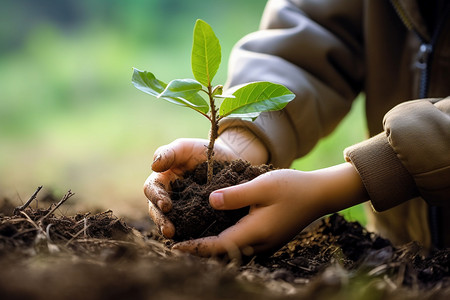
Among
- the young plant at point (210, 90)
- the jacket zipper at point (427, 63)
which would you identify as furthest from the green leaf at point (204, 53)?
the jacket zipper at point (427, 63)

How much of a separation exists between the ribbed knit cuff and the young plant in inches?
12.6

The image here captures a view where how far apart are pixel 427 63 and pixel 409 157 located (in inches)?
26.7

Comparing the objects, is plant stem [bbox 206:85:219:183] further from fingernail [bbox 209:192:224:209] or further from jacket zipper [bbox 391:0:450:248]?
jacket zipper [bbox 391:0:450:248]

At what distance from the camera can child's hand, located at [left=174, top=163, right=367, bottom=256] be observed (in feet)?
3.67

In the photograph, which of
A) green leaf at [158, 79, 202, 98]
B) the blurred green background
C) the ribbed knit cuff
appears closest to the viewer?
green leaf at [158, 79, 202, 98]

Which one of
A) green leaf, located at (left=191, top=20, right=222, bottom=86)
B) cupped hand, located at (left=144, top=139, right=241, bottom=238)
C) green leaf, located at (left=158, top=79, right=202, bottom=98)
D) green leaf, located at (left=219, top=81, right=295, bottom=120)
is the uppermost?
green leaf, located at (left=191, top=20, right=222, bottom=86)

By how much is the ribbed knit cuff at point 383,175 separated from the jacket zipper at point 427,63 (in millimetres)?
592

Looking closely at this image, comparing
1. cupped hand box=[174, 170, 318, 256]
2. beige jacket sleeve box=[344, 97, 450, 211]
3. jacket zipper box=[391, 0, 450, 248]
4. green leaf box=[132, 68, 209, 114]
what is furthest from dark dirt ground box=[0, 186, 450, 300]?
jacket zipper box=[391, 0, 450, 248]

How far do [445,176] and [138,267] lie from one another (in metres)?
0.87

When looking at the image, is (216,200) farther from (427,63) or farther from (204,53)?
(427,63)

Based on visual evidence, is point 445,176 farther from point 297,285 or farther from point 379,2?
point 379,2

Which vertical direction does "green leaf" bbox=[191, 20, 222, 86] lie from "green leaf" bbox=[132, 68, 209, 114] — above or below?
above

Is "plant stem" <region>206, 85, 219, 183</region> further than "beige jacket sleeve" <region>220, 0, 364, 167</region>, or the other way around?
"beige jacket sleeve" <region>220, 0, 364, 167</region>

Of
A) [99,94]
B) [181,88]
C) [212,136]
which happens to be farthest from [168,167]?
[99,94]
